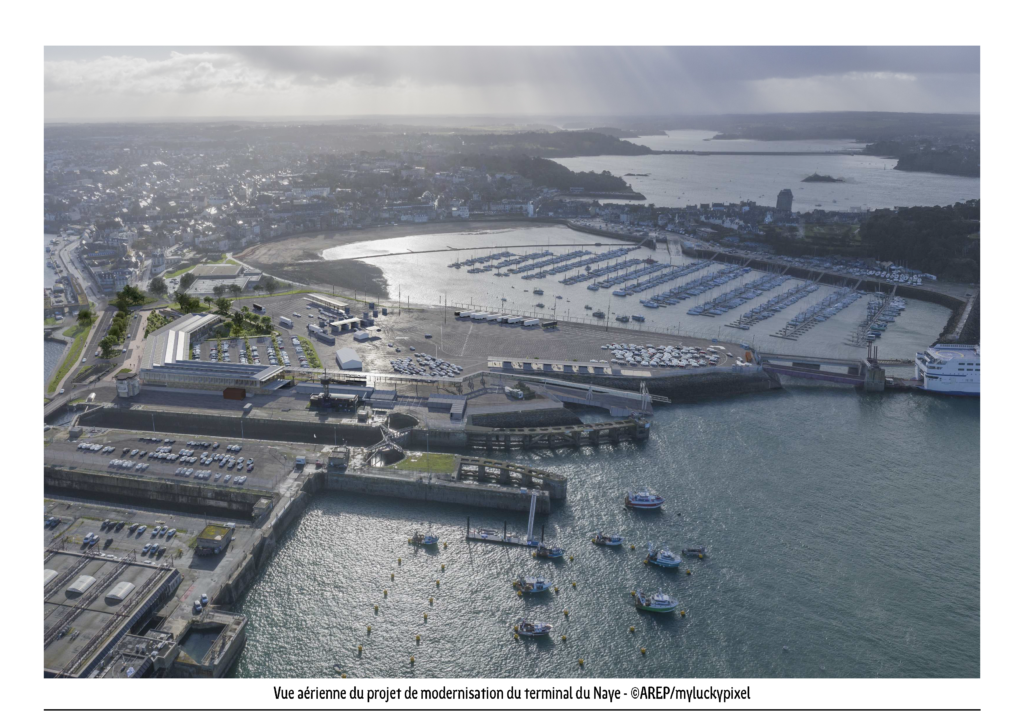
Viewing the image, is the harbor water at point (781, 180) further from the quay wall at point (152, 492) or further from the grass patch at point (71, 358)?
the quay wall at point (152, 492)

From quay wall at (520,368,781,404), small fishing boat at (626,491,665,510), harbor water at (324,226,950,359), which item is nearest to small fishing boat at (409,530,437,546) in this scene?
small fishing boat at (626,491,665,510)

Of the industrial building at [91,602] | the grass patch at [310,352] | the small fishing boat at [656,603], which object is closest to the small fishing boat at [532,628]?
the small fishing boat at [656,603]

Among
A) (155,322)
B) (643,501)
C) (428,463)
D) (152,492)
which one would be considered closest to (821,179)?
(155,322)

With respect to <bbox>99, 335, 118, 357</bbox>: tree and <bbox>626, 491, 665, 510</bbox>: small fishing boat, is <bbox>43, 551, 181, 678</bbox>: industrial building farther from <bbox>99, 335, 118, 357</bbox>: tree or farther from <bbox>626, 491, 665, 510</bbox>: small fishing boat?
<bbox>99, 335, 118, 357</bbox>: tree

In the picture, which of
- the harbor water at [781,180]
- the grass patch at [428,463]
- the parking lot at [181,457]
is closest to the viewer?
the parking lot at [181,457]

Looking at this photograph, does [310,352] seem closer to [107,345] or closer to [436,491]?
[107,345]
